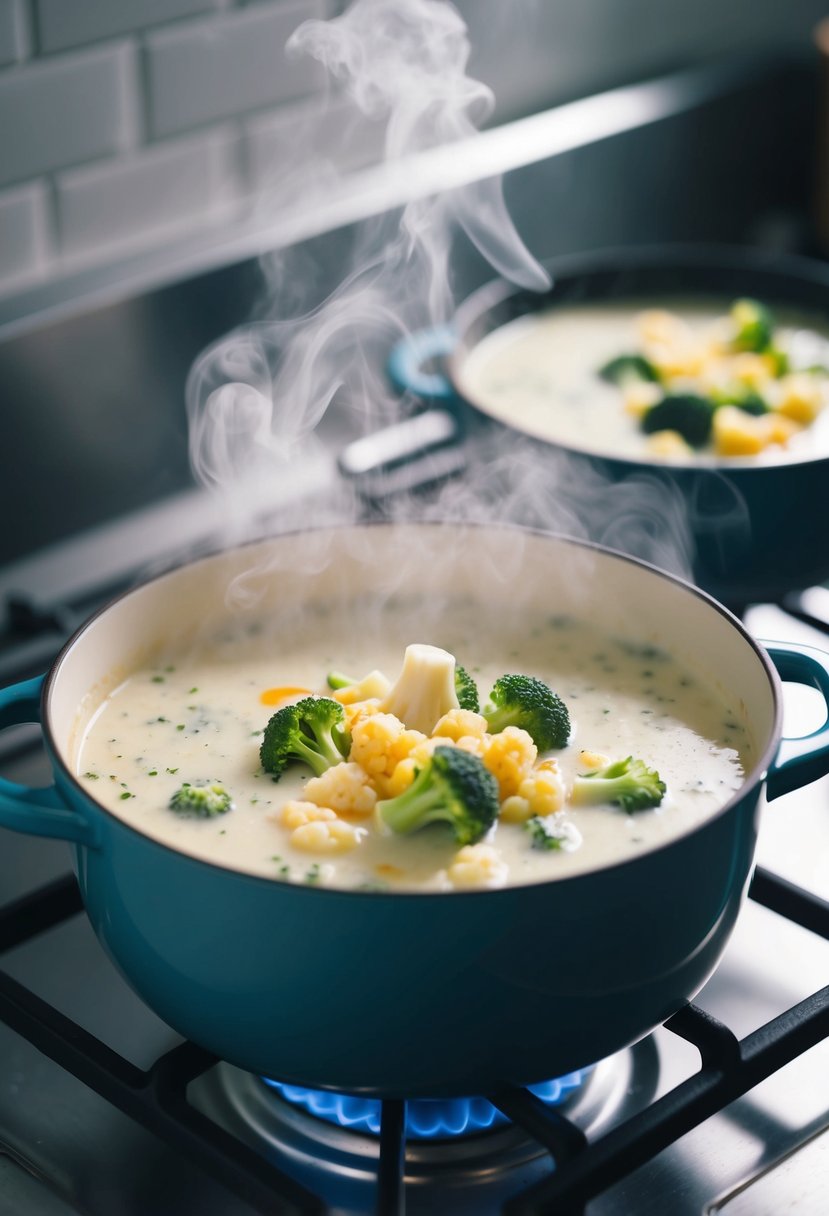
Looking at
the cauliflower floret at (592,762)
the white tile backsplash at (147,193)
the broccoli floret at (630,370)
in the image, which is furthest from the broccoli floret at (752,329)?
the cauliflower floret at (592,762)

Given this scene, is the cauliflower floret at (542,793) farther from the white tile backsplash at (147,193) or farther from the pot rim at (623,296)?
the white tile backsplash at (147,193)

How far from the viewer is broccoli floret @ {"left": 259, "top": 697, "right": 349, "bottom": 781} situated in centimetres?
96

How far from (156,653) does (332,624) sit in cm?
14

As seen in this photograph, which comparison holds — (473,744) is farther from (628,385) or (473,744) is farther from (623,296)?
(623,296)

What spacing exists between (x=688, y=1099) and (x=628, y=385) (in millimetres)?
883

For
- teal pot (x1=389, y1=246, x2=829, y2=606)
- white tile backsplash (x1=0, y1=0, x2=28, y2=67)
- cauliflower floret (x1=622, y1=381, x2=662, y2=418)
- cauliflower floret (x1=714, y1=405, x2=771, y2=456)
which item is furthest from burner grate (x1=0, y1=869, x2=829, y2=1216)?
white tile backsplash (x1=0, y1=0, x2=28, y2=67)

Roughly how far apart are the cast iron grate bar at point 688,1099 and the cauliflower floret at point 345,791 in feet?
0.75

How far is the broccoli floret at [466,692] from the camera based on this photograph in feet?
3.28

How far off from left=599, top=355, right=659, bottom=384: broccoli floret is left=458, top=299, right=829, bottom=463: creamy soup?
11 mm

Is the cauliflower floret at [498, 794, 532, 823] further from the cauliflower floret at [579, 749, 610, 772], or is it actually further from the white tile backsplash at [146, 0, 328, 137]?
the white tile backsplash at [146, 0, 328, 137]

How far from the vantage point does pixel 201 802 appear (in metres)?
0.94

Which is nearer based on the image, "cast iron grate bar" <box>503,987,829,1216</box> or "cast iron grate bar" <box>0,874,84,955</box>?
"cast iron grate bar" <box>503,987,829,1216</box>

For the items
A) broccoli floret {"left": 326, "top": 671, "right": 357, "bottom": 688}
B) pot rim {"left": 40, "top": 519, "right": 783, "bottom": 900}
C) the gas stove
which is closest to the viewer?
pot rim {"left": 40, "top": 519, "right": 783, "bottom": 900}

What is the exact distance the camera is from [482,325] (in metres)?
1.57
